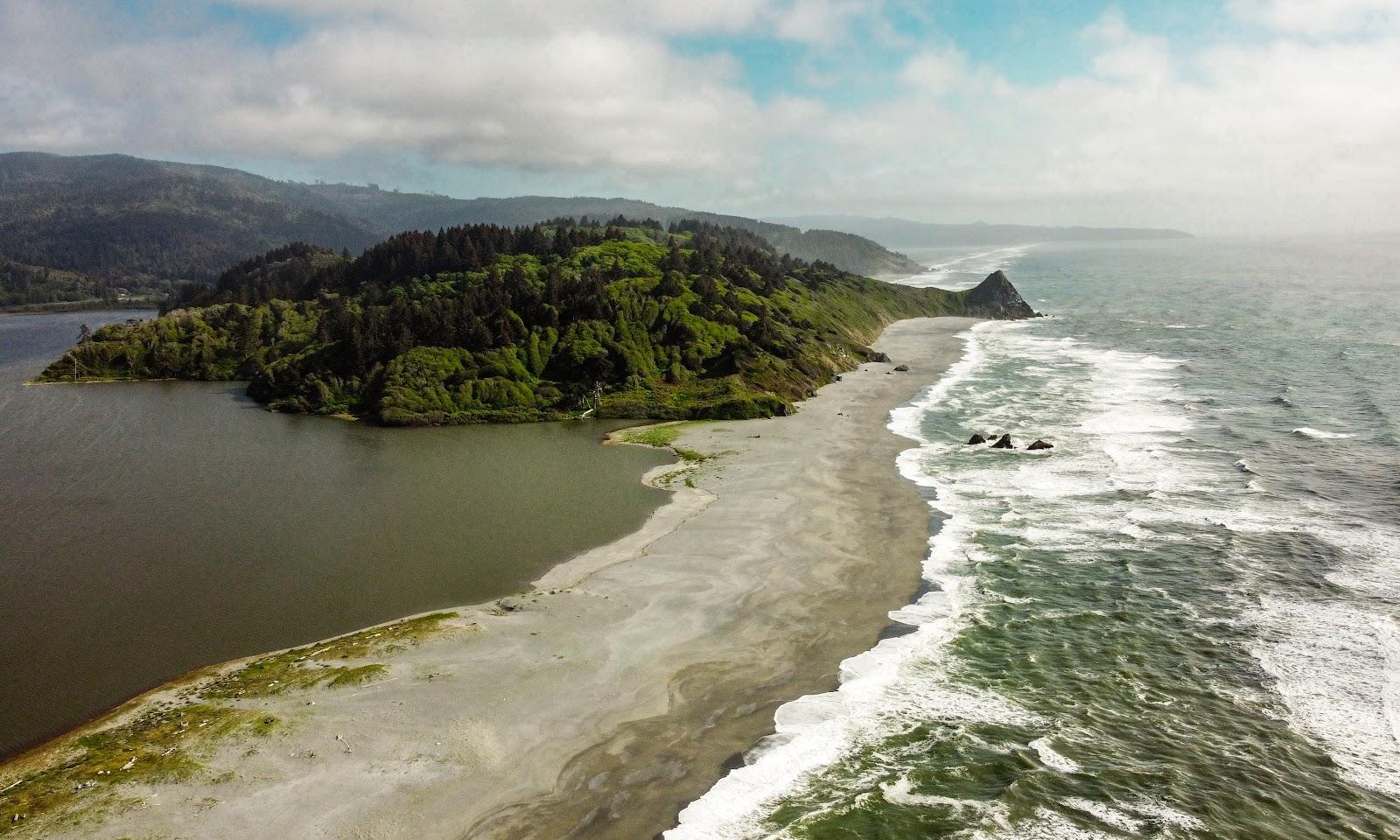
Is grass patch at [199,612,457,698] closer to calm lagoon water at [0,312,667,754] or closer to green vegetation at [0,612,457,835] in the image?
green vegetation at [0,612,457,835]

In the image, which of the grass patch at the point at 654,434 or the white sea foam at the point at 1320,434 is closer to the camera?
the white sea foam at the point at 1320,434

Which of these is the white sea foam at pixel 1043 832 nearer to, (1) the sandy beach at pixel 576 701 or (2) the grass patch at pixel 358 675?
(1) the sandy beach at pixel 576 701

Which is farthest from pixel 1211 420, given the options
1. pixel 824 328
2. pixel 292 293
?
pixel 292 293

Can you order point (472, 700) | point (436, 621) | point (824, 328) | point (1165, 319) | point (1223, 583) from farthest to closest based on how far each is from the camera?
point (1165, 319) → point (824, 328) → point (1223, 583) → point (436, 621) → point (472, 700)

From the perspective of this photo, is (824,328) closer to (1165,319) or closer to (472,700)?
(1165,319)

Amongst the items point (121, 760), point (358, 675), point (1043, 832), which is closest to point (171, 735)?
point (121, 760)

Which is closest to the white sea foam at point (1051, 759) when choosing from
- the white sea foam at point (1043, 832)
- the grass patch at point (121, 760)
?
the white sea foam at point (1043, 832)
